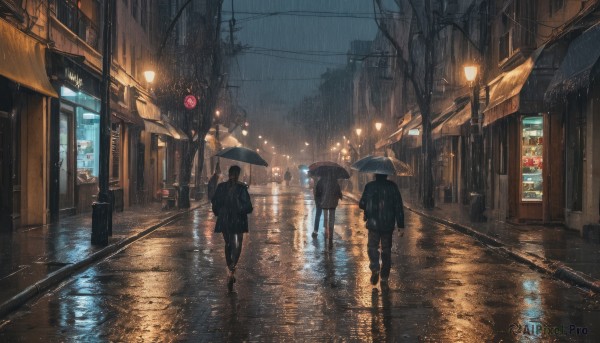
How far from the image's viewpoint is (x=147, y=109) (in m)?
35.5

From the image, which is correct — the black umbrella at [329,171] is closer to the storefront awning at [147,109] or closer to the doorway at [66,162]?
the doorway at [66,162]

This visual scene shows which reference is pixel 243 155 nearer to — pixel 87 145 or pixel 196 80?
pixel 87 145

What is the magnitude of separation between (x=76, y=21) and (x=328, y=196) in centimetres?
1260

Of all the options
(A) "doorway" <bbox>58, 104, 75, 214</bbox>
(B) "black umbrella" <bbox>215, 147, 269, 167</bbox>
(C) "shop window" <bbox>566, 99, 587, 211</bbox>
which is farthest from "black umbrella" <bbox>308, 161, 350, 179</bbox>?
(A) "doorway" <bbox>58, 104, 75, 214</bbox>

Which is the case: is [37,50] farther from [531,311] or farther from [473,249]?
[531,311]

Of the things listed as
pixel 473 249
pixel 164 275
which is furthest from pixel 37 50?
pixel 473 249

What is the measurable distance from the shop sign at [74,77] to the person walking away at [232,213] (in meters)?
11.6

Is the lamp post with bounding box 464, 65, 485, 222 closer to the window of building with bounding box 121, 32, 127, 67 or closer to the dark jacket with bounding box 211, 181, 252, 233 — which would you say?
the dark jacket with bounding box 211, 181, 252, 233

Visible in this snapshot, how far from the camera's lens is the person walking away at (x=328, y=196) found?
1551 cm

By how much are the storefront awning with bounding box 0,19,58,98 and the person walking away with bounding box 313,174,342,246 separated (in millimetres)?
7195

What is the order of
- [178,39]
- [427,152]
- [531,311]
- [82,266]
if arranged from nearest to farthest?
[531,311], [82,266], [427,152], [178,39]

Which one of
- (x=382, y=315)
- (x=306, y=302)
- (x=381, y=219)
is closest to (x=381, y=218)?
(x=381, y=219)

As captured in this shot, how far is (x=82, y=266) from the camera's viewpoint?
483 inches

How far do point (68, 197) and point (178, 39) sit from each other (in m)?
21.3
